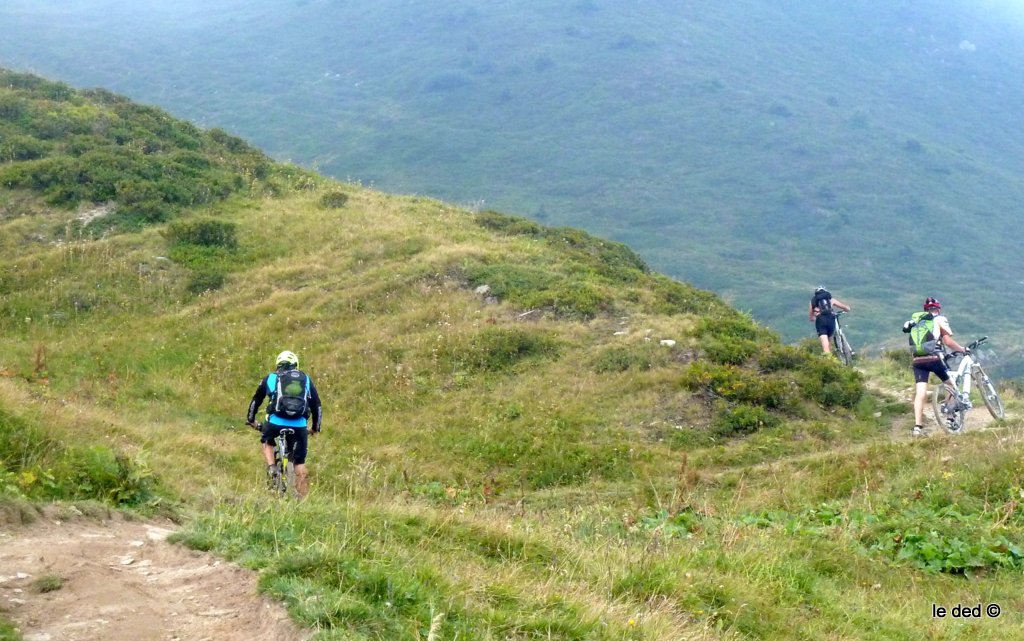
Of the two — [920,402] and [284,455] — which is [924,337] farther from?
[284,455]

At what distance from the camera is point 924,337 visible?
41.4 feet

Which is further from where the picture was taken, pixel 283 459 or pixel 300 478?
pixel 300 478

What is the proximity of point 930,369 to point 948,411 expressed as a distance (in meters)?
0.61

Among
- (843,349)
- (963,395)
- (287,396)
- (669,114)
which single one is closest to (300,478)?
(287,396)

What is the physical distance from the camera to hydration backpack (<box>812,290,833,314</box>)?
679 inches

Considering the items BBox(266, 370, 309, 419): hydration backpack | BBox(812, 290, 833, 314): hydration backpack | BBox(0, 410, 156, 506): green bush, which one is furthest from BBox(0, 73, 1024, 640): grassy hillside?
BBox(812, 290, 833, 314): hydration backpack

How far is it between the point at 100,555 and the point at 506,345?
10.7 meters

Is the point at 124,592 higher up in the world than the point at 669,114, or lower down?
lower down

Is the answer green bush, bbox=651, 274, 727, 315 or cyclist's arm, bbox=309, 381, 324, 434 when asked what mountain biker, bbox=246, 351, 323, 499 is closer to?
cyclist's arm, bbox=309, 381, 324, 434

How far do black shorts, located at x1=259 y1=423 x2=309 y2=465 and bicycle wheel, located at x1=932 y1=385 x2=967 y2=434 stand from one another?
8.39 m

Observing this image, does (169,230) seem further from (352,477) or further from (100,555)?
(100,555)

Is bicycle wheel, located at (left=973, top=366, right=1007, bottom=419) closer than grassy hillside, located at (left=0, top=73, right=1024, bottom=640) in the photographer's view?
No

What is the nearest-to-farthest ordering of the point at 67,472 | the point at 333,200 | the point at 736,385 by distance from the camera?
1. the point at 67,472
2. the point at 736,385
3. the point at 333,200

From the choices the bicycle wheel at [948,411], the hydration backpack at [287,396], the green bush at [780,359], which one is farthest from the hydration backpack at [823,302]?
the hydration backpack at [287,396]
